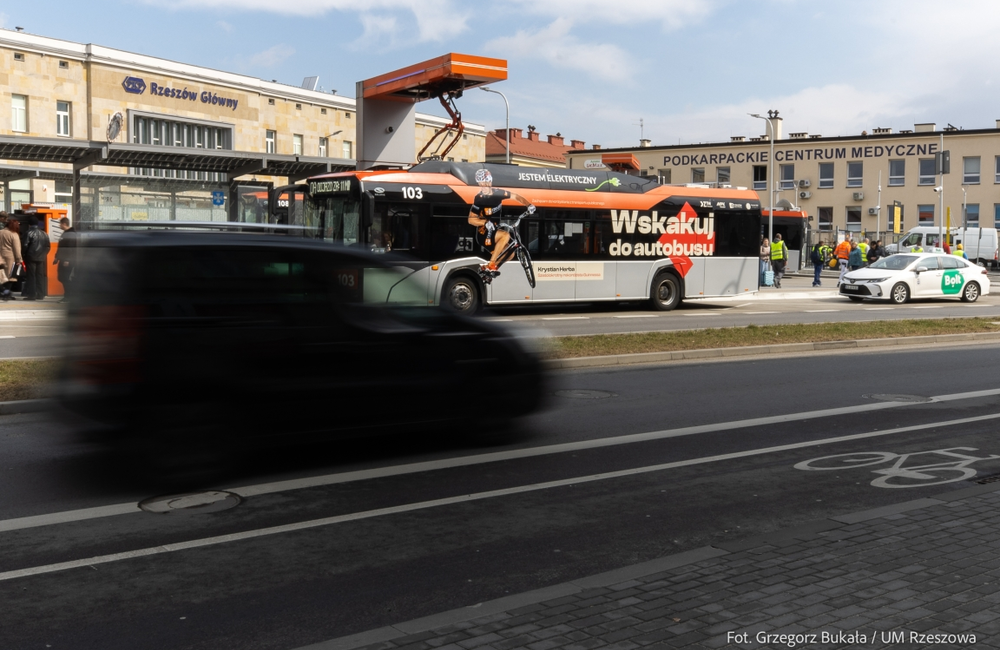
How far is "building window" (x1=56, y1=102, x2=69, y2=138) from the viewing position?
5000cm

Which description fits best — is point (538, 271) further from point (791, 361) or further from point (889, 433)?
point (889, 433)

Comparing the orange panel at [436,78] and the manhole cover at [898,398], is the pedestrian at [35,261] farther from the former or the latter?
the manhole cover at [898,398]

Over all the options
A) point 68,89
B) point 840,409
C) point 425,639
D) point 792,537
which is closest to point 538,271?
point 840,409

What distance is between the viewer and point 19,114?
160ft

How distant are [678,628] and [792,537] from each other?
5.09ft

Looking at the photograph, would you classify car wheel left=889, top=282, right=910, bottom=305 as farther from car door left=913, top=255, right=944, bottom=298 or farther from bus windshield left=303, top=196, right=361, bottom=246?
bus windshield left=303, top=196, right=361, bottom=246

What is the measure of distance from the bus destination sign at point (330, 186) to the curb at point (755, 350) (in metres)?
8.67

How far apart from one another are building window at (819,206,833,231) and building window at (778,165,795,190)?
3076 mm

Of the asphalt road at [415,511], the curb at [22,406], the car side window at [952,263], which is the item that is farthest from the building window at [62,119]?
the asphalt road at [415,511]

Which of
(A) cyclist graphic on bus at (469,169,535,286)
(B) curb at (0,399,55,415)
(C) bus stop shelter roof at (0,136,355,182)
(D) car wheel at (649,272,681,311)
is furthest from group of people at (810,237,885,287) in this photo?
(B) curb at (0,399,55,415)

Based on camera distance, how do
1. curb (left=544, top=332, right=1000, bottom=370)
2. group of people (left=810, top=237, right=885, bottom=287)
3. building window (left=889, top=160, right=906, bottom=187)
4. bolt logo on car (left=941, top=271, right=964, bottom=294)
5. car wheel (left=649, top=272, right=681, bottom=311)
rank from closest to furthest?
curb (left=544, top=332, right=1000, bottom=370) < car wheel (left=649, top=272, right=681, bottom=311) < bolt logo on car (left=941, top=271, right=964, bottom=294) < group of people (left=810, top=237, right=885, bottom=287) < building window (left=889, top=160, right=906, bottom=187)

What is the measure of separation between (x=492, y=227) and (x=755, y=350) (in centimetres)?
793

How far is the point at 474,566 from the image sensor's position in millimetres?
5102

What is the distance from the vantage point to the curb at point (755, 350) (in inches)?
531
